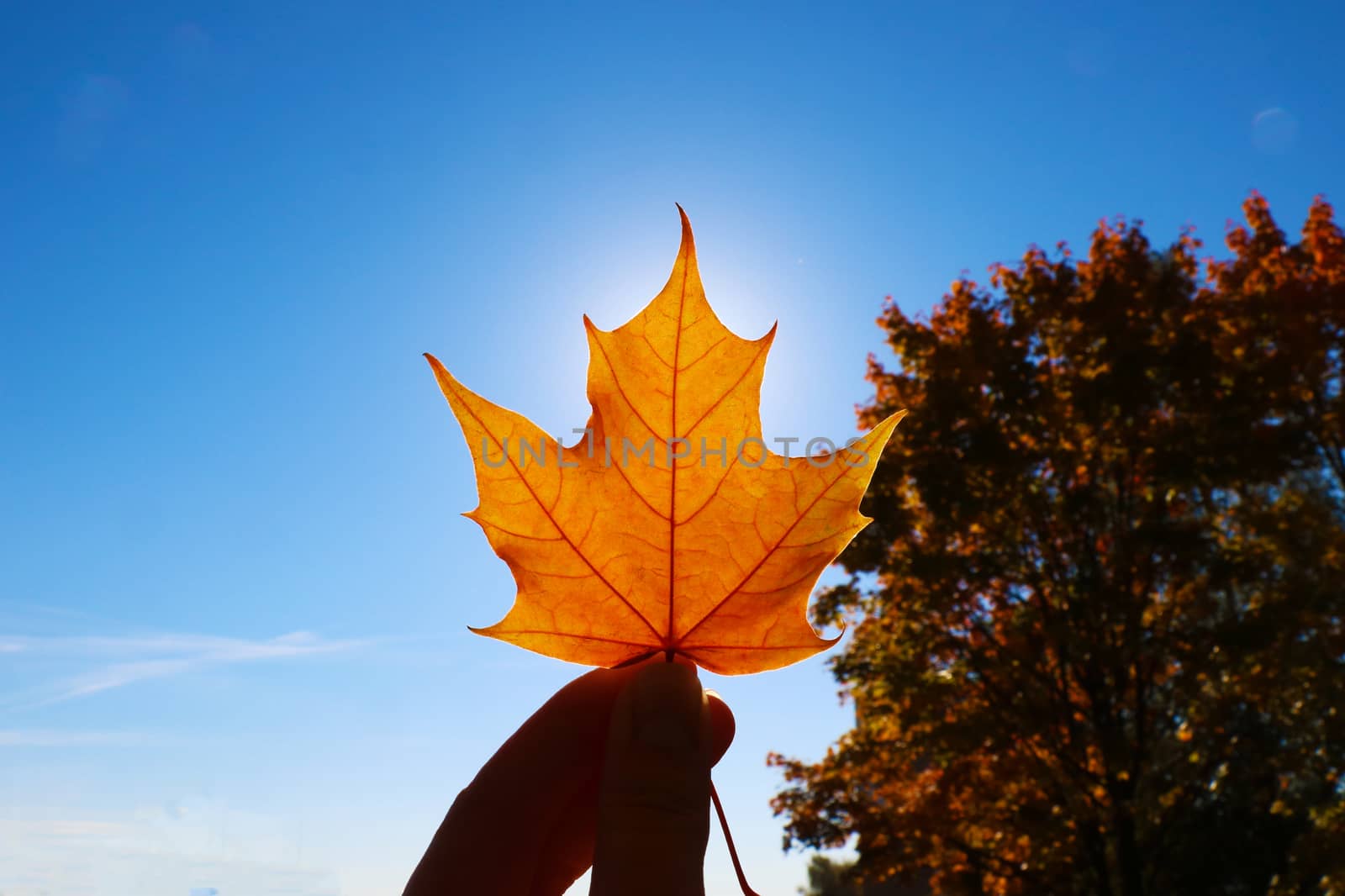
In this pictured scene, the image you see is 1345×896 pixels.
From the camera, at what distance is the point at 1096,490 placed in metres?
13.0

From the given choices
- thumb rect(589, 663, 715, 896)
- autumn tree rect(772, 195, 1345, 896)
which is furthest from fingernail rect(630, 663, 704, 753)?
autumn tree rect(772, 195, 1345, 896)

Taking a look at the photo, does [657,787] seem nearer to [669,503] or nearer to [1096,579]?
[669,503]

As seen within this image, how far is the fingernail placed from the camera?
1.49 meters

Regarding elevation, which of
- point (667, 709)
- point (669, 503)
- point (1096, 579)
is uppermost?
point (1096, 579)

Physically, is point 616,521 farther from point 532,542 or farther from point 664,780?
point 664,780

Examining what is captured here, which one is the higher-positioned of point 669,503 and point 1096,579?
point 1096,579

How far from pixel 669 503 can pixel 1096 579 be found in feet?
41.6

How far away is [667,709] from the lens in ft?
4.91

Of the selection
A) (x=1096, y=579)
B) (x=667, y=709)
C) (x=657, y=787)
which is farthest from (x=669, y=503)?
(x=1096, y=579)

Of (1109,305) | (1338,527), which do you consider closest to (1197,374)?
(1109,305)

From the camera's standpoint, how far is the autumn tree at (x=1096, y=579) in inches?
452

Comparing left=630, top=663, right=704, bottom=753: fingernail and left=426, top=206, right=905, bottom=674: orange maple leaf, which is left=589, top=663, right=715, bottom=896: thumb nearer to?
left=630, top=663, right=704, bottom=753: fingernail

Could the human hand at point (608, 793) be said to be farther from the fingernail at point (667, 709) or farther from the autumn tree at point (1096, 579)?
the autumn tree at point (1096, 579)

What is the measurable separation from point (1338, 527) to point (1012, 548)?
520 centimetres
